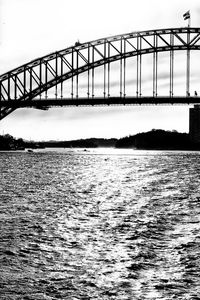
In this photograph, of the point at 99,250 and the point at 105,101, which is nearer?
the point at 99,250

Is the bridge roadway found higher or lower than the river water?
higher

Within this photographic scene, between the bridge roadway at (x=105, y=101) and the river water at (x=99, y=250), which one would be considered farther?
the bridge roadway at (x=105, y=101)

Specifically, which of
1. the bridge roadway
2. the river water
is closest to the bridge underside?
the bridge roadway

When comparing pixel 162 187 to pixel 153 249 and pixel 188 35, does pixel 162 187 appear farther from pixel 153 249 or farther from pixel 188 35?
pixel 188 35

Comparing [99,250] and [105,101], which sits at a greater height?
[105,101]

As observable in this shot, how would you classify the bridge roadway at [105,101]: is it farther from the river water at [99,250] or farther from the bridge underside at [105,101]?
the river water at [99,250]

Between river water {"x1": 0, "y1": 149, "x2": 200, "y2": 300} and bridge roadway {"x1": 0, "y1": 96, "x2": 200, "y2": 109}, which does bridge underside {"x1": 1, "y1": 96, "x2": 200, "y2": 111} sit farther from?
river water {"x1": 0, "y1": 149, "x2": 200, "y2": 300}

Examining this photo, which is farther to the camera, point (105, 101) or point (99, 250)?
point (105, 101)

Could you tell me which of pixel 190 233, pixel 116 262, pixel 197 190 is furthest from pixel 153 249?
pixel 197 190

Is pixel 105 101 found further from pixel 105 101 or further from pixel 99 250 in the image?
pixel 99 250

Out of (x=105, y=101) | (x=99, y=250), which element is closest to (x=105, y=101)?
(x=105, y=101)

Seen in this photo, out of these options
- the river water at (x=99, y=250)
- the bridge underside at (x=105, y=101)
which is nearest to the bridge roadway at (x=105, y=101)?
the bridge underside at (x=105, y=101)
